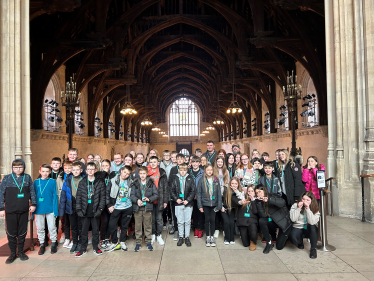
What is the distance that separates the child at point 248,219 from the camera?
4.89 metres

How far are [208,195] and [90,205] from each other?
2.01 m

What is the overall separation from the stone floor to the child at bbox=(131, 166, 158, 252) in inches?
12.7

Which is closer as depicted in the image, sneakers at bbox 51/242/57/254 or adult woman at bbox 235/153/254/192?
sneakers at bbox 51/242/57/254

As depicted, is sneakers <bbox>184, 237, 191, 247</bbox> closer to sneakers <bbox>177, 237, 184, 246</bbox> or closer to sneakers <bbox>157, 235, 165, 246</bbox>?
sneakers <bbox>177, 237, 184, 246</bbox>

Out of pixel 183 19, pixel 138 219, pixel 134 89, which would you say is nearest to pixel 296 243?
pixel 138 219

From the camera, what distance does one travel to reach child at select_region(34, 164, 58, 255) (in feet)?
15.9

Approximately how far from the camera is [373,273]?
12.6 ft

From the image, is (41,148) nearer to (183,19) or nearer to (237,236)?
(183,19)

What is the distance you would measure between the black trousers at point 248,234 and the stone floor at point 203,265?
→ 0.44 feet

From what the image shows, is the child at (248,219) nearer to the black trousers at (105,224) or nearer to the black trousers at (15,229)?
the black trousers at (105,224)

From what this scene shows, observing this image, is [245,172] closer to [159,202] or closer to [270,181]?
[270,181]

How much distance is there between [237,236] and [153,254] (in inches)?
68.6

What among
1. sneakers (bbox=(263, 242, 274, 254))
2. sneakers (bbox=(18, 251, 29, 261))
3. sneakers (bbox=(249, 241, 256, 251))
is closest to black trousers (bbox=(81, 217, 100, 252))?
sneakers (bbox=(18, 251, 29, 261))

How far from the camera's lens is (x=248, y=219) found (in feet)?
16.3
